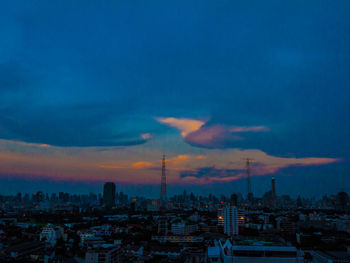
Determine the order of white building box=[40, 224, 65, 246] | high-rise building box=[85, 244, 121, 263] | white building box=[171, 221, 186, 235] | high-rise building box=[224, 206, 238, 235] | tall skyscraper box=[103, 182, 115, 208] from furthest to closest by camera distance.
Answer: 1. tall skyscraper box=[103, 182, 115, 208]
2. high-rise building box=[224, 206, 238, 235]
3. white building box=[171, 221, 186, 235]
4. white building box=[40, 224, 65, 246]
5. high-rise building box=[85, 244, 121, 263]

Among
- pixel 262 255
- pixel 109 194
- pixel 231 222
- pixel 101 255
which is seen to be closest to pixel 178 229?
pixel 231 222

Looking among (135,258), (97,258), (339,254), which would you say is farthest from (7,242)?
(339,254)

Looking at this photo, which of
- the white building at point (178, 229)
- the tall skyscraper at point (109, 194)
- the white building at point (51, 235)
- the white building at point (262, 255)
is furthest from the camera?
the tall skyscraper at point (109, 194)

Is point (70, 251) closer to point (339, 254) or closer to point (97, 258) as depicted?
point (97, 258)

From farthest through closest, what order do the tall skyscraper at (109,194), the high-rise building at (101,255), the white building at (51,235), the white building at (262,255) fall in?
the tall skyscraper at (109,194), the white building at (51,235), the high-rise building at (101,255), the white building at (262,255)

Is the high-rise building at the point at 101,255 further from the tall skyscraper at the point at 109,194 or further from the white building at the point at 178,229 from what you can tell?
the tall skyscraper at the point at 109,194

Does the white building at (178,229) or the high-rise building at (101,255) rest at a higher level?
the high-rise building at (101,255)

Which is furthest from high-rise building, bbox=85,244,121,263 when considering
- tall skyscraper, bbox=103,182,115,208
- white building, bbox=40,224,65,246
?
tall skyscraper, bbox=103,182,115,208

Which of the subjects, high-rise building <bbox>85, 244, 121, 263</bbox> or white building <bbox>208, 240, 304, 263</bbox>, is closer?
white building <bbox>208, 240, 304, 263</bbox>

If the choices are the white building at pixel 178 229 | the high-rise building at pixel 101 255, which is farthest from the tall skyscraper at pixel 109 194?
the high-rise building at pixel 101 255

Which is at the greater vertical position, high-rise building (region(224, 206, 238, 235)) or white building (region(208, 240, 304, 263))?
white building (region(208, 240, 304, 263))

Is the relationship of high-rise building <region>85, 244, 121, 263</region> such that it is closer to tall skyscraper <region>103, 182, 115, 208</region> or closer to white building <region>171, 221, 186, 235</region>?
white building <region>171, 221, 186, 235</region>
